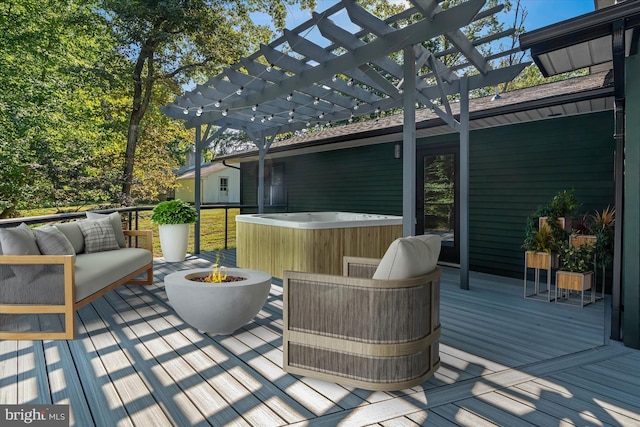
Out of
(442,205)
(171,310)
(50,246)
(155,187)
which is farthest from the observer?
(155,187)

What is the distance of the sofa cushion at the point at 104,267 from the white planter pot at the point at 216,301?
72 centimetres

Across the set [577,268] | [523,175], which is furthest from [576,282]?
[523,175]

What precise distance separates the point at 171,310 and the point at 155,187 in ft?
31.5

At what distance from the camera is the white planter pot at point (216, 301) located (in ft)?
10.1

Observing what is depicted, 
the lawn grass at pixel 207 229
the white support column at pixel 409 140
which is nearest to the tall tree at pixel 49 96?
the lawn grass at pixel 207 229

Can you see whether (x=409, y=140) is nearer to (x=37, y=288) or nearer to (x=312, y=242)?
(x=312, y=242)

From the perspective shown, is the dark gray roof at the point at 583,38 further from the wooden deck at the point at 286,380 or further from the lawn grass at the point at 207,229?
the lawn grass at the point at 207,229

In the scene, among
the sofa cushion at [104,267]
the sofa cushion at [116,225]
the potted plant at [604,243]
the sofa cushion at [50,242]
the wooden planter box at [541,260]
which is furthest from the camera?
the sofa cushion at [116,225]

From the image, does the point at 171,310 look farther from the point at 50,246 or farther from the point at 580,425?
the point at 580,425

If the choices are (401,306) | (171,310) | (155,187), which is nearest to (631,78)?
(401,306)

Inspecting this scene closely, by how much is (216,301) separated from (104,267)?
1.46m

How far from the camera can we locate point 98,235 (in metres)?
4.74

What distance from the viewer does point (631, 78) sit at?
3.02 m

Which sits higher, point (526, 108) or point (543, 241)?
point (526, 108)
